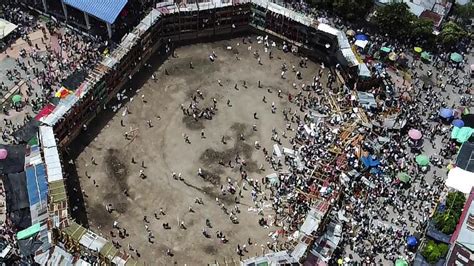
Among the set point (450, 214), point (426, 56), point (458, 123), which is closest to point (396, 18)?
point (426, 56)

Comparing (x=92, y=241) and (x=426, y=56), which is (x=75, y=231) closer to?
(x=92, y=241)

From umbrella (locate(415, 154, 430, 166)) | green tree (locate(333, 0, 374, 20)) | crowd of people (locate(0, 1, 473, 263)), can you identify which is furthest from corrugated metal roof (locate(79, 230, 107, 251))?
green tree (locate(333, 0, 374, 20))

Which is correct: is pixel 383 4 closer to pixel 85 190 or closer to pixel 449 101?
pixel 449 101

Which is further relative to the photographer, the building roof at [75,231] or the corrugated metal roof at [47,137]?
the corrugated metal roof at [47,137]

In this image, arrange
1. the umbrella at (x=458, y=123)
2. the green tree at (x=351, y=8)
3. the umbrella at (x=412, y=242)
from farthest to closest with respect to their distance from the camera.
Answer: the green tree at (x=351, y=8), the umbrella at (x=458, y=123), the umbrella at (x=412, y=242)

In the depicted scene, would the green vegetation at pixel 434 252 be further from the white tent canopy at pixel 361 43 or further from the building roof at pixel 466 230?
the white tent canopy at pixel 361 43

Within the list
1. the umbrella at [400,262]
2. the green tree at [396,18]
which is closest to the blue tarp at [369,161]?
the umbrella at [400,262]

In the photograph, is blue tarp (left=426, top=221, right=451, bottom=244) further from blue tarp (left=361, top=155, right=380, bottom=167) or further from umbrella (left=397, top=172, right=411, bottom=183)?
blue tarp (left=361, top=155, right=380, bottom=167)
